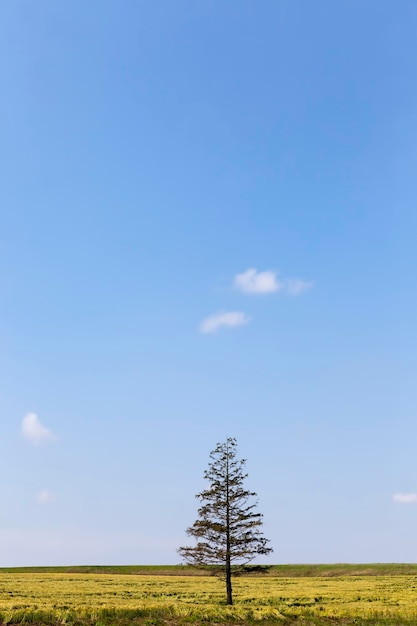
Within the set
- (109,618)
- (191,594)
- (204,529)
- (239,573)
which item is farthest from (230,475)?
(109,618)

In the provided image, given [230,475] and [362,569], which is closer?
[230,475]

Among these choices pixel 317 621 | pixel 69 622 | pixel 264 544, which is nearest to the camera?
pixel 69 622

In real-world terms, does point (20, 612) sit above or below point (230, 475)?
below

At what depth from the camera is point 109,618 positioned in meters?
27.4

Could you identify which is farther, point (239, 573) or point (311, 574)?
point (311, 574)

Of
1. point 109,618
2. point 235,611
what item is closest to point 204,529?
point 235,611

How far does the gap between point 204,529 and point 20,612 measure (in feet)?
62.9

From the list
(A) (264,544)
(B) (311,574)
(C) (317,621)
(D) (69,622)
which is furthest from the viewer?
(B) (311,574)

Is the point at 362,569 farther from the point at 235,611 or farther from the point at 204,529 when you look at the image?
the point at 235,611

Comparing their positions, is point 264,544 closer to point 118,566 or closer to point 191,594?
point 191,594

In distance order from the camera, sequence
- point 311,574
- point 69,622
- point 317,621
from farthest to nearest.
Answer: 1. point 311,574
2. point 317,621
3. point 69,622

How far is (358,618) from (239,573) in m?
15.9

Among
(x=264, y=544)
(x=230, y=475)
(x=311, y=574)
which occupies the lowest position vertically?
(x=311, y=574)

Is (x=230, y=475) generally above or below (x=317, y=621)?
above
